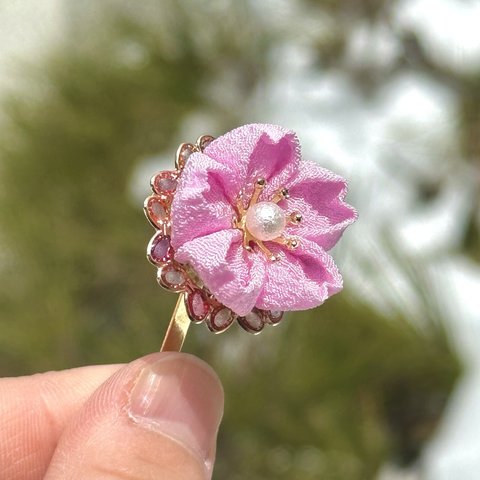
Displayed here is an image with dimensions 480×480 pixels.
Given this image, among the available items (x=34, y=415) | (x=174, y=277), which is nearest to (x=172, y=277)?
(x=174, y=277)

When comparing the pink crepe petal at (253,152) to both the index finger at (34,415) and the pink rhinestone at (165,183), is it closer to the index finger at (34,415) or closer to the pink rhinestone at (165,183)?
the pink rhinestone at (165,183)

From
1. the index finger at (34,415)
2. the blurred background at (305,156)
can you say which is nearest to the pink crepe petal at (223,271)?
the index finger at (34,415)

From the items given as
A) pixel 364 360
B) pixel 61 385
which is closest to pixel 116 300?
pixel 364 360

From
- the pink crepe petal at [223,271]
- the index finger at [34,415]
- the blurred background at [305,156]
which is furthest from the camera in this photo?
the blurred background at [305,156]

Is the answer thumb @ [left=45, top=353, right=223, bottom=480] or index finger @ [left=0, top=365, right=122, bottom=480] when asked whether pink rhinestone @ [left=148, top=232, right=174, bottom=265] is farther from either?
index finger @ [left=0, top=365, right=122, bottom=480]

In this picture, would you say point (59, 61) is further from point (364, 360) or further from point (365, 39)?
point (364, 360)

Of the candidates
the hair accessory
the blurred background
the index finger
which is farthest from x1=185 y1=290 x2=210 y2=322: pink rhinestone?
the blurred background

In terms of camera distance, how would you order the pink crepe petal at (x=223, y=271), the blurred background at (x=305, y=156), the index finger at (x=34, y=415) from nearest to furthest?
the pink crepe petal at (x=223, y=271) < the index finger at (x=34, y=415) < the blurred background at (x=305, y=156)

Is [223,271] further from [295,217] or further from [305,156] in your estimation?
[305,156]
